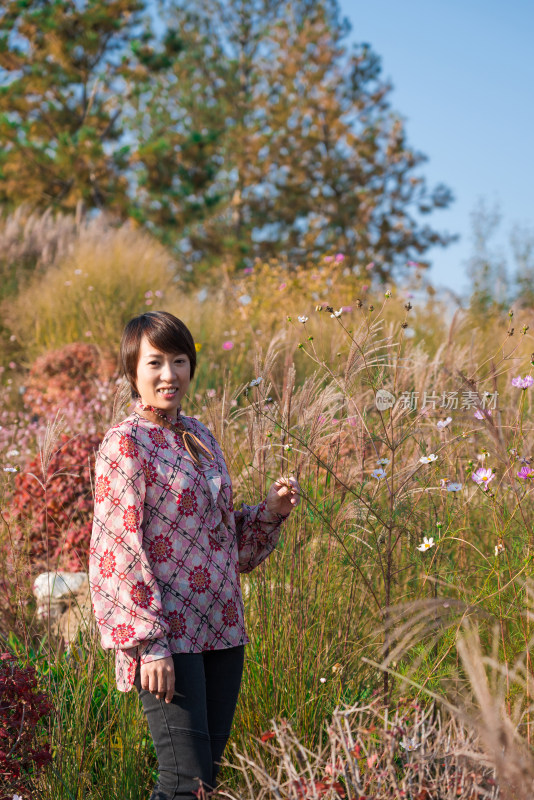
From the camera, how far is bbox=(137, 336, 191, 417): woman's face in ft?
7.36

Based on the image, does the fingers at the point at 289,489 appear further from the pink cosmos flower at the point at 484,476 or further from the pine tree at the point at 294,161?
the pine tree at the point at 294,161

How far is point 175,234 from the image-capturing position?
62.5ft

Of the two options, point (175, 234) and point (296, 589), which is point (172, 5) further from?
point (296, 589)

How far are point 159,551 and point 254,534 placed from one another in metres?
0.44

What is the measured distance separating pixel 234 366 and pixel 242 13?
1860 centimetres

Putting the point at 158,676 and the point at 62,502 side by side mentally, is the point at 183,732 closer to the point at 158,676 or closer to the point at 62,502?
the point at 158,676

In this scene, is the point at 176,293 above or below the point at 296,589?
above

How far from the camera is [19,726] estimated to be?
2383mm

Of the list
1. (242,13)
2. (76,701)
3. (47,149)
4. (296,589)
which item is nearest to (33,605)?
Result: (76,701)

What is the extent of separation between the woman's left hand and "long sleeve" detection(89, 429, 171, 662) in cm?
45

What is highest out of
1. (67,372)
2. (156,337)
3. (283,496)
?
(67,372)

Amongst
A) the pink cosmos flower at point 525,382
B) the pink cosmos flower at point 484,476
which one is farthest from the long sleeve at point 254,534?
the pink cosmos flower at point 525,382

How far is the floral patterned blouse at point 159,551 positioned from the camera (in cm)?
197

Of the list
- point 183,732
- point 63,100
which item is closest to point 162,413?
point 183,732
